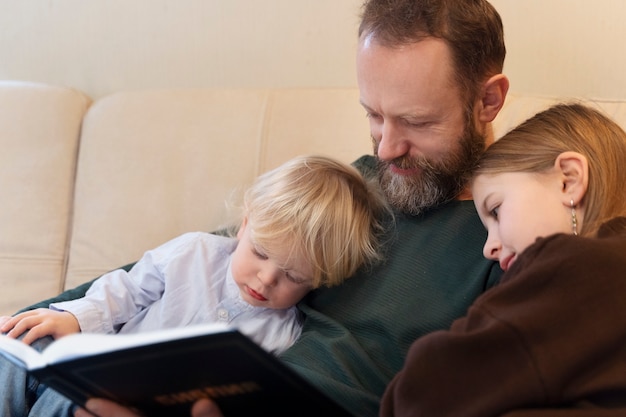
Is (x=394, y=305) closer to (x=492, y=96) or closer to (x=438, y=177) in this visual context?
(x=438, y=177)

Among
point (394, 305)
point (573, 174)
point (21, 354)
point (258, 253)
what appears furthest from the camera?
point (258, 253)

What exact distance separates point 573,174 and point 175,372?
0.65 m

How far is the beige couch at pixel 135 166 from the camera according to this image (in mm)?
1832

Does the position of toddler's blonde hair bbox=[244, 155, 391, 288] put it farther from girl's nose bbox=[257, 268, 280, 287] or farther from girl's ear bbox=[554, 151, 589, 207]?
girl's ear bbox=[554, 151, 589, 207]

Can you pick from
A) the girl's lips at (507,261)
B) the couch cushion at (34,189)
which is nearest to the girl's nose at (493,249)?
the girl's lips at (507,261)

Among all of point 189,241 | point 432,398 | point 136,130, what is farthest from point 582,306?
point 136,130

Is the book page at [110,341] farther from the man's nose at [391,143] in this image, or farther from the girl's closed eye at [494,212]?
the man's nose at [391,143]

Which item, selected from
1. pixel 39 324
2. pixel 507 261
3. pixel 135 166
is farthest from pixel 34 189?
pixel 507 261

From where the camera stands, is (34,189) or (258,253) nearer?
(258,253)

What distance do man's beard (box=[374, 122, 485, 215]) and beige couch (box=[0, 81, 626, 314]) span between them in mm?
384

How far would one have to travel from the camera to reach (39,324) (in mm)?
1406

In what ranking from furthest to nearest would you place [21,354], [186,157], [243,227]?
[186,157], [243,227], [21,354]

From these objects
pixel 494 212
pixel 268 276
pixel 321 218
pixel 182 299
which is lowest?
pixel 182 299

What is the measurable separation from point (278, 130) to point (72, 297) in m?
0.63
